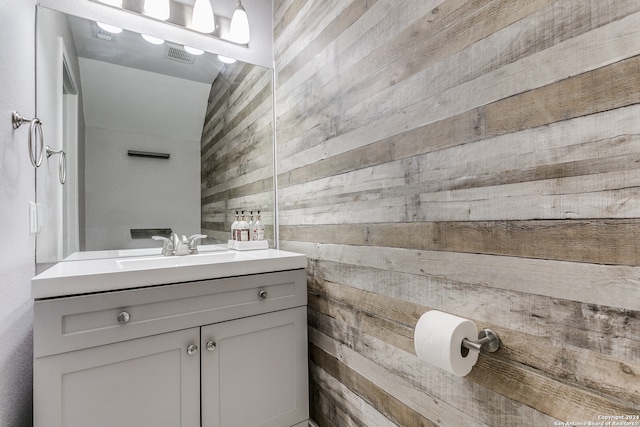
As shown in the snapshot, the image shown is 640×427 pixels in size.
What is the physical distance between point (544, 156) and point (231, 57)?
1774 millimetres

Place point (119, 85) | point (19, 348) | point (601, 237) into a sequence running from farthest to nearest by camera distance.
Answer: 1. point (119, 85)
2. point (19, 348)
3. point (601, 237)

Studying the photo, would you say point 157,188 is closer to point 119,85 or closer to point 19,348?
point 119,85

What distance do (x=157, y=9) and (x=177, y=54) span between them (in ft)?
0.74

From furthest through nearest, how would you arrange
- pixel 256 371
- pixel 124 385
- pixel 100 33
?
1. pixel 100 33
2. pixel 256 371
3. pixel 124 385

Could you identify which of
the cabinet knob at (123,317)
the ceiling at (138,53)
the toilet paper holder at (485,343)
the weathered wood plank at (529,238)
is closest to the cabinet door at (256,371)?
the cabinet knob at (123,317)

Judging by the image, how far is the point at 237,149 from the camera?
6.50 ft

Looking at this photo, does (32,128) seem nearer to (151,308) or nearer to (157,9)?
(151,308)

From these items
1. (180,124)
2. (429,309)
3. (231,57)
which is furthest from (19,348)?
(231,57)

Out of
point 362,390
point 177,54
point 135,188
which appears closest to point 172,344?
point 362,390

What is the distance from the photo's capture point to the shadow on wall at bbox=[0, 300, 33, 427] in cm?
102

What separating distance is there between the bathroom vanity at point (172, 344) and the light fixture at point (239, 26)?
1.30 metres

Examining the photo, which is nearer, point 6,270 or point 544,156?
point 544,156

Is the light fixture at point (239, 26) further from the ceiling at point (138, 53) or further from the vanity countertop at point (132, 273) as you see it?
the vanity countertop at point (132, 273)

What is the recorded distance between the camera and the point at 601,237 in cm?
65
